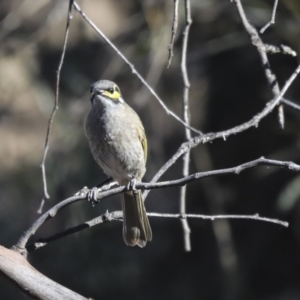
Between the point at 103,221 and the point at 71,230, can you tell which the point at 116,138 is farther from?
the point at 71,230

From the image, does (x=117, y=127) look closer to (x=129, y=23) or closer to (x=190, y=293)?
(x=129, y=23)

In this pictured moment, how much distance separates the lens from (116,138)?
4.18 meters

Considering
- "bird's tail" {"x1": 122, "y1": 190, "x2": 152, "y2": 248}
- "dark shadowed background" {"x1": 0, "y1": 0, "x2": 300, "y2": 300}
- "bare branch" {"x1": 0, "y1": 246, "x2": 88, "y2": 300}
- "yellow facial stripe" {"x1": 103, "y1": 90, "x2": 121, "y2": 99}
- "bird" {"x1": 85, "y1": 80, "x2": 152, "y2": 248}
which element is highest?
"dark shadowed background" {"x1": 0, "y1": 0, "x2": 300, "y2": 300}

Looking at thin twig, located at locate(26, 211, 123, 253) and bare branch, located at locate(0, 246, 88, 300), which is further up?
thin twig, located at locate(26, 211, 123, 253)

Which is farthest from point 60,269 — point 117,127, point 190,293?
point 117,127

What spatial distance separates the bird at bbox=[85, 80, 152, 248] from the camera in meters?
4.11

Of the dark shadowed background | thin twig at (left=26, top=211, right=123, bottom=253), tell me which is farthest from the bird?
the dark shadowed background

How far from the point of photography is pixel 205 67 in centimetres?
705

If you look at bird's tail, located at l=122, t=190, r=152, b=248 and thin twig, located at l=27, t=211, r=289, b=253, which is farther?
bird's tail, located at l=122, t=190, r=152, b=248

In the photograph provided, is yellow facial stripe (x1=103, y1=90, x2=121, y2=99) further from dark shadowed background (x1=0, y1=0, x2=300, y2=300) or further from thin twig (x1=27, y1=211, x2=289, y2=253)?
dark shadowed background (x1=0, y1=0, x2=300, y2=300)

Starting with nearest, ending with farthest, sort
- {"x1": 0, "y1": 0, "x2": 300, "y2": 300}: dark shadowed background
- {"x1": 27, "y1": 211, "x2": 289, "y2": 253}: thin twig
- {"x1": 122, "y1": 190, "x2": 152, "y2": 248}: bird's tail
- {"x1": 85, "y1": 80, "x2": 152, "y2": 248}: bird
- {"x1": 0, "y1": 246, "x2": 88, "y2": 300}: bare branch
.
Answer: {"x1": 0, "y1": 246, "x2": 88, "y2": 300}: bare branch
{"x1": 27, "y1": 211, "x2": 289, "y2": 253}: thin twig
{"x1": 122, "y1": 190, "x2": 152, "y2": 248}: bird's tail
{"x1": 85, "y1": 80, "x2": 152, "y2": 248}: bird
{"x1": 0, "y1": 0, "x2": 300, "y2": 300}: dark shadowed background

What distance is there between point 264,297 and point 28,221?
2.48 meters

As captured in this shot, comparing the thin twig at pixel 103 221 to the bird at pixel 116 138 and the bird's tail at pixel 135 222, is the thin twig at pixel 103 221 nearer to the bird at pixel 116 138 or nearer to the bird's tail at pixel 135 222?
the bird's tail at pixel 135 222

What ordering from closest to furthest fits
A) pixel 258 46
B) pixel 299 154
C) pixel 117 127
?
pixel 258 46 < pixel 117 127 < pixel 299 154
